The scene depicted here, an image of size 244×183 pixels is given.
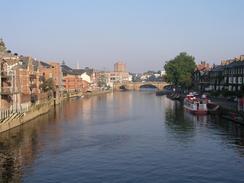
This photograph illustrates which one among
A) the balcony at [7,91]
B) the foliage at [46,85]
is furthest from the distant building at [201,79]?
the balcony at [7,91]

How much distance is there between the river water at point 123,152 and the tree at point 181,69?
342 feet

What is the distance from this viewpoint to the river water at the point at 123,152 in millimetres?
38594

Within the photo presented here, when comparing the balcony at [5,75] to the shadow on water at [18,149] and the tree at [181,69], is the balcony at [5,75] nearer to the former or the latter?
the shadow on water at [18,149]

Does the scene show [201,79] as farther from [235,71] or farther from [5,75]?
[5,75]

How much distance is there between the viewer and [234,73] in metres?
120

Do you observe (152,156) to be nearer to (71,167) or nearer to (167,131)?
(71,167)

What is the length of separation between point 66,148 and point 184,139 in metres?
15.5

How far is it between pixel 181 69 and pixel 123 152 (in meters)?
135

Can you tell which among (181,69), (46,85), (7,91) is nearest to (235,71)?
(46,85)

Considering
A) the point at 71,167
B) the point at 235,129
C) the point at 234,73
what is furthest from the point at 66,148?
the point at 234,73

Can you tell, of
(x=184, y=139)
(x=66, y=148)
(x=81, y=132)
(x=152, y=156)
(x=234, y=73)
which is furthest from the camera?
(x=234, y=73)

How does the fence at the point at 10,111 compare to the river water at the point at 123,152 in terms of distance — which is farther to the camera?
the fence at the point at 10,111

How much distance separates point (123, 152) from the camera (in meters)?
48.4

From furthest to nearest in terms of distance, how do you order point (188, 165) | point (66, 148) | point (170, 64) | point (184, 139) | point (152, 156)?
point (170, 64) → point (184, 139) → point (66, 148) → point (152, 156) → point (188, 165)
